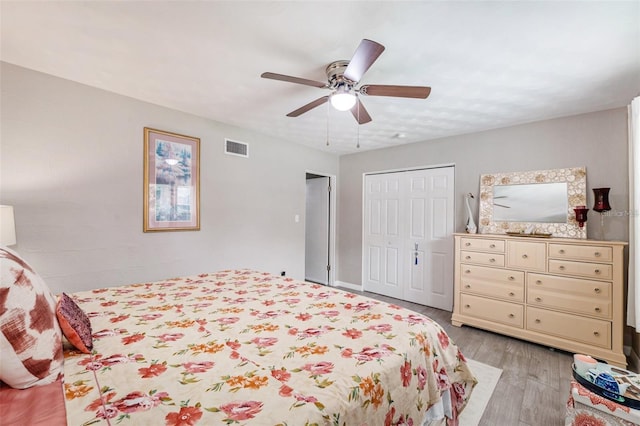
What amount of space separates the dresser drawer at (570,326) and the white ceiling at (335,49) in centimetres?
207

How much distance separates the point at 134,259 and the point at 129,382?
7.03 feet

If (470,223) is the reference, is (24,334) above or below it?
below

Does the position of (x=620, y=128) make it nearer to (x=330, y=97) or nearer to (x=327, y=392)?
(x=330, y=97)

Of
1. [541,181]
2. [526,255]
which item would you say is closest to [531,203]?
[541,181]

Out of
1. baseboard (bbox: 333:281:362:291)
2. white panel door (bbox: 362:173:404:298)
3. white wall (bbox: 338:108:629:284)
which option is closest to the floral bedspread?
white wall (bbox: 338:108:629:284)

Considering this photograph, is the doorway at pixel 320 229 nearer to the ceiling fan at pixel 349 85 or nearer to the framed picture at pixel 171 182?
the framed picture at pixel 171 182

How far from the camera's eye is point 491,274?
123 inches

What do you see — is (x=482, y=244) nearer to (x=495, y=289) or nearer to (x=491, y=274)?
(x=491, y=274)

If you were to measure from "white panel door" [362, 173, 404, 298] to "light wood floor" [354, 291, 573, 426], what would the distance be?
1.22 meters

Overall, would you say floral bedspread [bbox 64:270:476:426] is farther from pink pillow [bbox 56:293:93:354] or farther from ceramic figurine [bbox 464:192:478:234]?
ceramic figurine [bbox 464:192:478:234]

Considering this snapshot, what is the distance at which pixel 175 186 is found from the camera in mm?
2979

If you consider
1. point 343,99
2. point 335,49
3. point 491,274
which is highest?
point 335,49

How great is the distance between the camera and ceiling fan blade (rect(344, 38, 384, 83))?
4.69 feet

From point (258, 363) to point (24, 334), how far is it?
773 millimetres
